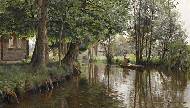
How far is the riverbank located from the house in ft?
43.8

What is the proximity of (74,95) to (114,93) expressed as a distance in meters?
3.12

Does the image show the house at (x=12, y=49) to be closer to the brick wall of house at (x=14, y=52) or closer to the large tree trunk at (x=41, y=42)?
the brick wall of house at (x=14, y=52)

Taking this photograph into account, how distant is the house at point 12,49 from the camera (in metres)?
45.6

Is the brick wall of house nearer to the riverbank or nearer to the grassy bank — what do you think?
the riverbank

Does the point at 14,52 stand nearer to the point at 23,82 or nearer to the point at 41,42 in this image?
the point at 41,42

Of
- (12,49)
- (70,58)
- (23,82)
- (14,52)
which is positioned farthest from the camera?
(14,52)

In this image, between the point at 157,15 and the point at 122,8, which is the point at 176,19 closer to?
the point at 157,15

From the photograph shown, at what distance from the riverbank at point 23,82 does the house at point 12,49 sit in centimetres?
1336

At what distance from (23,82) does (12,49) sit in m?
23.4

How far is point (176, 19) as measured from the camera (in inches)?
2753

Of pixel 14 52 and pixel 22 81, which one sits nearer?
pixel 22 81

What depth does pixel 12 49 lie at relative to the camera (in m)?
47.5

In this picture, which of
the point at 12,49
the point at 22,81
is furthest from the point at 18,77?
the point at 12,49

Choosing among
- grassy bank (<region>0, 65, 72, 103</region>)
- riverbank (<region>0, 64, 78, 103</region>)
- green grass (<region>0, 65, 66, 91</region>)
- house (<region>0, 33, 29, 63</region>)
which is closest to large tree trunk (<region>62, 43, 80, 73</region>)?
house (<region>0, 33, 29, 63</region>)
